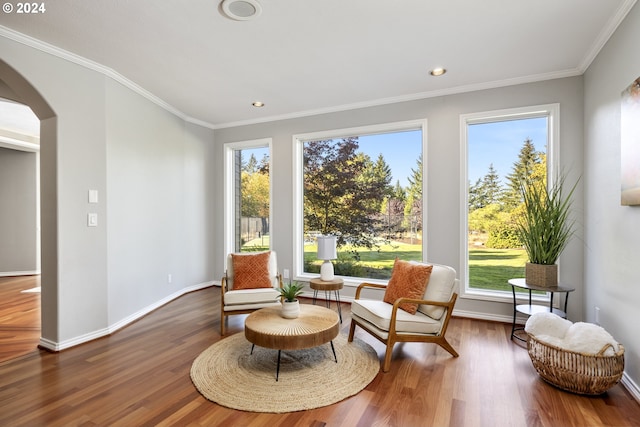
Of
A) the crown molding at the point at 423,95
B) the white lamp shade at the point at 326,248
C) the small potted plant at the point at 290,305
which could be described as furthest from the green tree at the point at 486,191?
→ the small potted plant at the point at 290,305

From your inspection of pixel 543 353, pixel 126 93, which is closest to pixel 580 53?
pixel 543 353

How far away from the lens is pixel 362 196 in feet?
15.5

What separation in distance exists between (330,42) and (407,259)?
9.58ft

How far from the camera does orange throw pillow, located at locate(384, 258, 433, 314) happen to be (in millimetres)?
2855

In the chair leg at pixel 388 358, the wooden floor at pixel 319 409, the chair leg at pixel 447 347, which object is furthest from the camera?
the chair leg at pixel 447 347

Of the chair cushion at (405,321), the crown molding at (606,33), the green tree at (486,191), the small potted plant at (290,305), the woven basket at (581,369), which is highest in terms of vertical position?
the crown molding at (606,33)

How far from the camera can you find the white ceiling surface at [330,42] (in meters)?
2.42

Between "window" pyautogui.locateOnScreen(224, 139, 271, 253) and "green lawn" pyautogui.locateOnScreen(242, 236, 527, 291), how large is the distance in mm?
147

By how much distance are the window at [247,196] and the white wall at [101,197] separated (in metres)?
1.04

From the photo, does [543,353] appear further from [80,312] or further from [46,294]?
[46,294]

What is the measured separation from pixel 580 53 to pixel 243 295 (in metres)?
4.24

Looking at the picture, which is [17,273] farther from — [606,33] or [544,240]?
[606,33]

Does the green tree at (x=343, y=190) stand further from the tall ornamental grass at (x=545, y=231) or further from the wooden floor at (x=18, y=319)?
the wooden floor at (x=18, y=319)

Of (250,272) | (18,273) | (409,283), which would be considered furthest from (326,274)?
(18,273)
